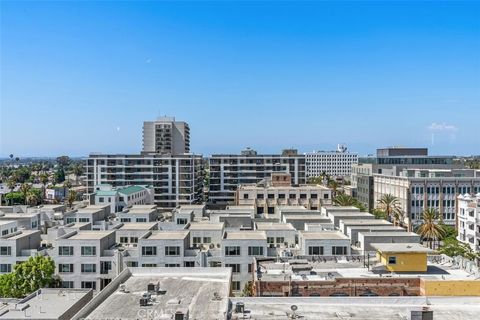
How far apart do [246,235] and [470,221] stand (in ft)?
193

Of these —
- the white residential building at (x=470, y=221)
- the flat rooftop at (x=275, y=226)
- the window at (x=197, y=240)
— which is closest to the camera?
the window at (x=197, y=240)

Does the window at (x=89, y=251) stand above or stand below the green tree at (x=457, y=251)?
above

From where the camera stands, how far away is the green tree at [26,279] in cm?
5853

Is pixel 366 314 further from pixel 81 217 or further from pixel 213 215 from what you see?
pixel 81 217

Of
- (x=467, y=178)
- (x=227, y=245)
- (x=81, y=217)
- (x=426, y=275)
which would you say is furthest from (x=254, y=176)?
(x=426, y=275)

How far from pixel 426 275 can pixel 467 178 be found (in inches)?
3497

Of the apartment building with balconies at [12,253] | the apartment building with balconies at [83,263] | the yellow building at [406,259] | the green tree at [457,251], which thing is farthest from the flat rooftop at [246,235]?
the green tree at [457,251]

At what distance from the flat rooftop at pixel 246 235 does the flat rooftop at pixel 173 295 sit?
716 inches

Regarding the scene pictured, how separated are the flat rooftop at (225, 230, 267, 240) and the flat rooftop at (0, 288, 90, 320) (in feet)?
80.4

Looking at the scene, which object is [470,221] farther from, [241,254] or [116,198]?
[116,198]

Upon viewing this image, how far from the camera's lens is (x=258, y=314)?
37.6 metres

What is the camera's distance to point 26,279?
194 feet

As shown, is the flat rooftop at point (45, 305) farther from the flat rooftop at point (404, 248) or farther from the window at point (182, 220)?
the window at point (182, 220)

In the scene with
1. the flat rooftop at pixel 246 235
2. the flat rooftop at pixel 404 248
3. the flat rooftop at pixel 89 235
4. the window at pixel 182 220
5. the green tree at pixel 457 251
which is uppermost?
the flat rooftop at pixel 404 248
